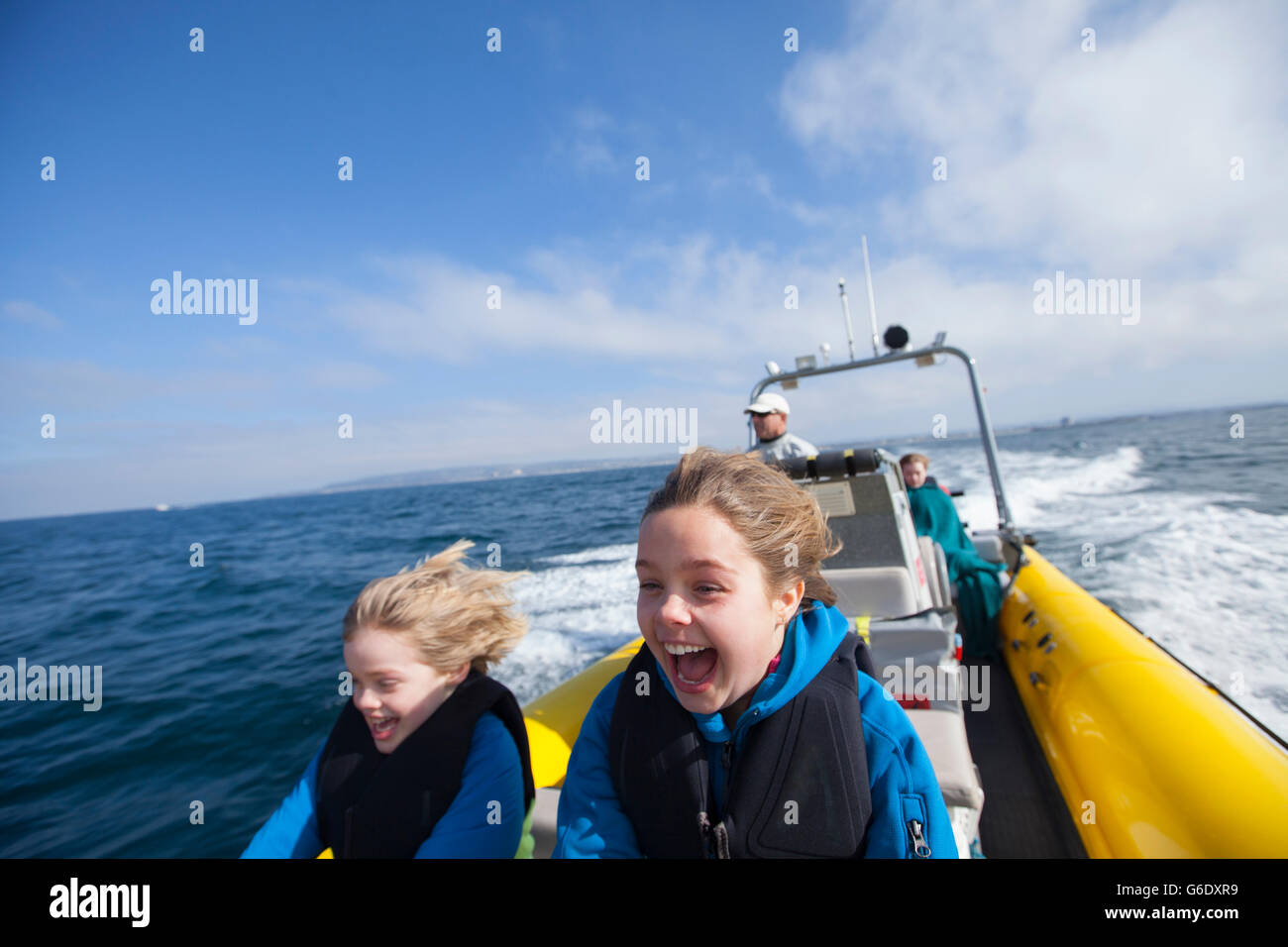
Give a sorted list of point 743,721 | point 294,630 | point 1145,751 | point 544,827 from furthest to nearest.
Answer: point 294,630 < point 1145,751 < point 544,827 < point 743,721

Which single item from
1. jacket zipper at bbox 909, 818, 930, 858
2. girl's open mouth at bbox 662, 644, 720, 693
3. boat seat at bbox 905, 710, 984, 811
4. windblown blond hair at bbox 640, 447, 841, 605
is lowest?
boat seat at bbox 905, 710, 984, 811

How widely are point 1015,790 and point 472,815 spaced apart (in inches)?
114

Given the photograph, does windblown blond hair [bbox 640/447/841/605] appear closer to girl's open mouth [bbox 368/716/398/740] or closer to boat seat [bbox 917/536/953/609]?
girl's open mouth [bbox 368/716/398/740]

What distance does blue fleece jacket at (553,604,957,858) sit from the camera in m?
1.18

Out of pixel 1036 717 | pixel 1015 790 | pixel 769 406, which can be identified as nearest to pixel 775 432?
pixel 769 406

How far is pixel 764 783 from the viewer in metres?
1.22

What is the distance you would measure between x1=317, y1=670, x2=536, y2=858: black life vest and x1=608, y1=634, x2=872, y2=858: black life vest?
554mm

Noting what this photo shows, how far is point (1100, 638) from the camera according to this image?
2951mm

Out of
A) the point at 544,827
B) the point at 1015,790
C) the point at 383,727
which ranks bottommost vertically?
the point at 1015,790

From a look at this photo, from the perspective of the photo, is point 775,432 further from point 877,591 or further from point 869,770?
point 869,770

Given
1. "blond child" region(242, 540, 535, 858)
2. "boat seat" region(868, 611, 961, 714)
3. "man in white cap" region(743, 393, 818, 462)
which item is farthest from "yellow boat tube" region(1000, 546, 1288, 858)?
"blond child" region(242, 540, 535, 858)

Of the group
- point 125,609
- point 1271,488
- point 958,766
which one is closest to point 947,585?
point 958,766

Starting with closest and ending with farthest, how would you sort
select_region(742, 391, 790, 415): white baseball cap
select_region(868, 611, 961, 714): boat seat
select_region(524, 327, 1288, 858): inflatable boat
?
select_region(524, 327, 1288, 858): inflatable boat → select_region(868, 611, 961, 714): boat seat → select_region(742, 391, 790, 415): white baseball cap

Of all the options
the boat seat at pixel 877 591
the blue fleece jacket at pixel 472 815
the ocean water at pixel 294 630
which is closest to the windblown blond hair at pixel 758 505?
the blue fleece jacket at pixel 472 815
